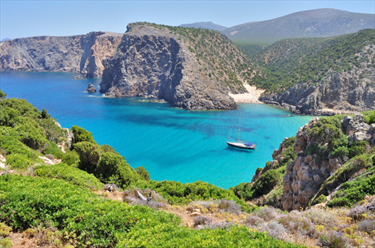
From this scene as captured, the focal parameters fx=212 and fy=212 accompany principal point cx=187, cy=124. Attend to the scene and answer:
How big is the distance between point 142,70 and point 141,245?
104 metres

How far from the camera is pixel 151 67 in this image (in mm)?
104188

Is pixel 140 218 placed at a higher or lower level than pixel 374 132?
lower

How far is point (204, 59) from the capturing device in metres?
102

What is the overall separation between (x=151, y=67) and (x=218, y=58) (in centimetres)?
3547

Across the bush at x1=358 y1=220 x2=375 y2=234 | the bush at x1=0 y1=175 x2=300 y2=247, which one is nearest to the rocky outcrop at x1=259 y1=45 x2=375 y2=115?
the bush at x1=358 y1=220 x2=375 y2=234

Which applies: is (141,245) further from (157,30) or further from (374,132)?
(157,30)

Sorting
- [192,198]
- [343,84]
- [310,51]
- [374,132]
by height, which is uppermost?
[310,51]

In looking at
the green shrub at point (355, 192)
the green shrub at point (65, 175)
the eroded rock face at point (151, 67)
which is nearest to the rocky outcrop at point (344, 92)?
the eroded rock face at point (151, 67)

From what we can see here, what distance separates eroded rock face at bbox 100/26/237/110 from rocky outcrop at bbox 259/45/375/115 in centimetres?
3119

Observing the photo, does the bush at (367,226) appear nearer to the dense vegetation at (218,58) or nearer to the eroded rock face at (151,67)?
the eroded rock face at (151,67)

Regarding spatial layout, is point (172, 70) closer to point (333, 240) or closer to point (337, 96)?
point (337, 96)

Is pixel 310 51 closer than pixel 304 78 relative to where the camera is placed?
No

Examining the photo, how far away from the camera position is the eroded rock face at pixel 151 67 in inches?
3644

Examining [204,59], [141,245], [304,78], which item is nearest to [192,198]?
[141,245]
